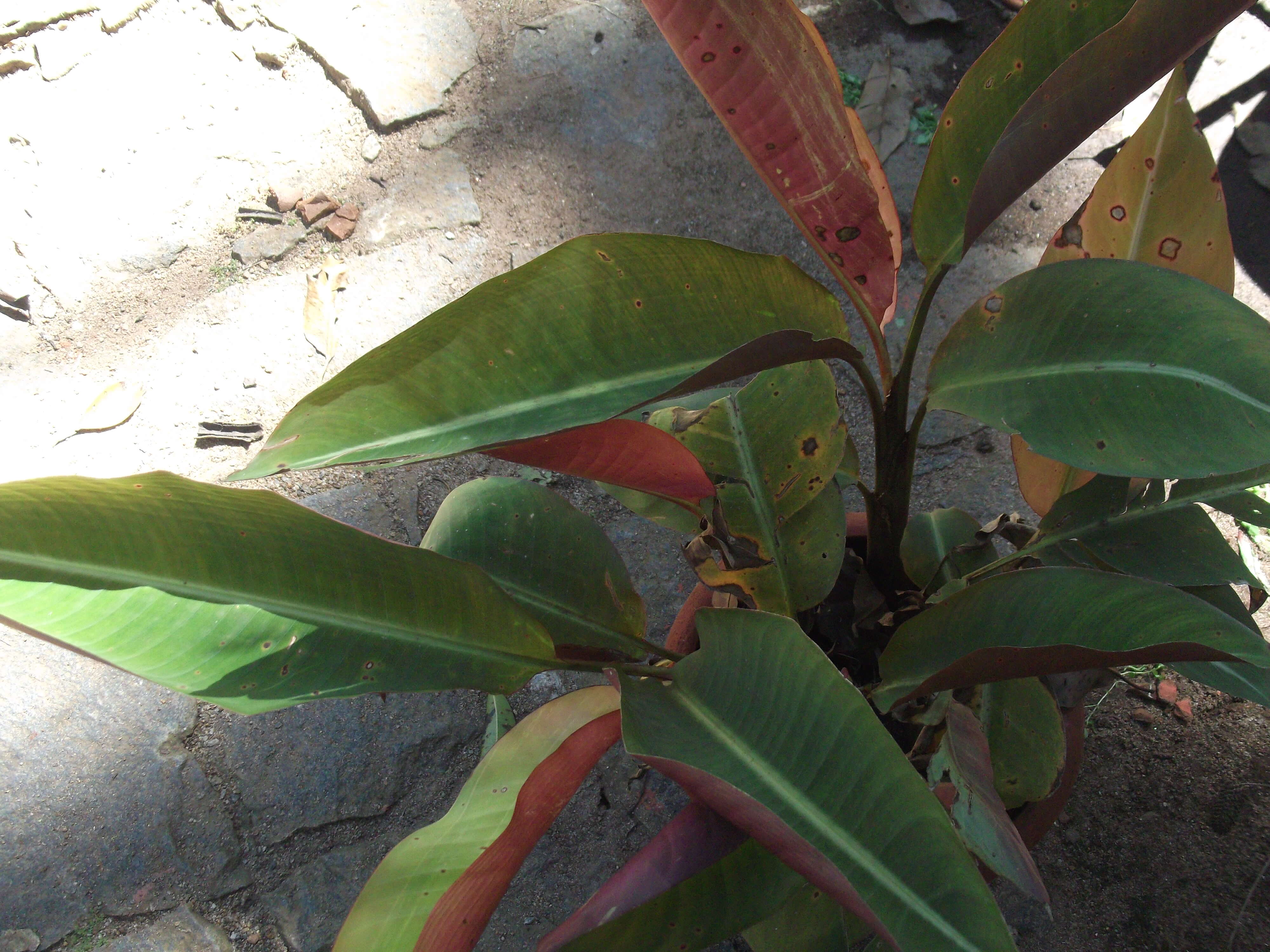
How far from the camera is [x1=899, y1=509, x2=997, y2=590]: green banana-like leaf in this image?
742 millimetres

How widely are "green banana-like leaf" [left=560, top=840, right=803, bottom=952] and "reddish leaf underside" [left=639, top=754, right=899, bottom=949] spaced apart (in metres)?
0.10

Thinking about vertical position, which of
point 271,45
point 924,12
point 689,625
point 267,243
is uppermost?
point 924,12

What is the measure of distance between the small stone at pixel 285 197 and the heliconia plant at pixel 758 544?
0.97m

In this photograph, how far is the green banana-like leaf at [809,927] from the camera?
60 centimetres

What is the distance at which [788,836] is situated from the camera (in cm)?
38

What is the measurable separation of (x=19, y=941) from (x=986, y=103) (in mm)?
1271

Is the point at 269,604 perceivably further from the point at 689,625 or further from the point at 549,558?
the point at 689,625

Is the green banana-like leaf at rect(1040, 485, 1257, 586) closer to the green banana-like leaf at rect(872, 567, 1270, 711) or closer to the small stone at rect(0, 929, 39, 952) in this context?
the green banana-like leaf at rect(872, 567, 1270, 711)

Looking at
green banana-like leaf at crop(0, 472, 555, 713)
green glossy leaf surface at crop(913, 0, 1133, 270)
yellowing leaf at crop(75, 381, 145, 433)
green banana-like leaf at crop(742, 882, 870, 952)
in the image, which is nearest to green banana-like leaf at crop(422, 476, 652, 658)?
green banana-like leaf at crop(0, 472, 555, 713)

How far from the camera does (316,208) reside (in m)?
1.39

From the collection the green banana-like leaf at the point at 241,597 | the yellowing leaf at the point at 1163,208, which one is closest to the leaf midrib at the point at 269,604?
the green banana-like leaf at the point at 241,597

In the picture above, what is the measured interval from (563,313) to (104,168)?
1358mm

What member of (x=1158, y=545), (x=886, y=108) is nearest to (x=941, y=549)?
(x=1158, y=545)

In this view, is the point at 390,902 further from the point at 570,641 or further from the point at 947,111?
the point at 947,111
